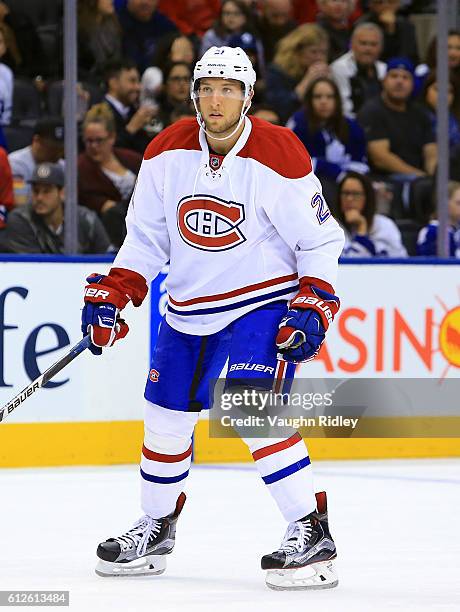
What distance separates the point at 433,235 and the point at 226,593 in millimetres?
3373

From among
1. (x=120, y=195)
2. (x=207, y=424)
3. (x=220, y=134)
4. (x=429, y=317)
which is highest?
(x=220, y=134)

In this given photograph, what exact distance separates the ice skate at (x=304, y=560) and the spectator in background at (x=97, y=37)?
3.64 m

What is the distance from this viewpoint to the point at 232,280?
11.2 feet

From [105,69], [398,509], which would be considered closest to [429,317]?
[398,509]

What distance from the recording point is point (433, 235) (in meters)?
6.39

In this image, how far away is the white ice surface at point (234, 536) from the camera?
3244 mm

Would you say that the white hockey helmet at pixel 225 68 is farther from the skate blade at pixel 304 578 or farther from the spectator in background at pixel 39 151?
the spectator in background at pixel 39 151

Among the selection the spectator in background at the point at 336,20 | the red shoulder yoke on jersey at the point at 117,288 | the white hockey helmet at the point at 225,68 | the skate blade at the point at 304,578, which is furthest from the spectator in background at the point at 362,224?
the skate blade at the point at 304,578

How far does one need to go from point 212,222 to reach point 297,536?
76cm

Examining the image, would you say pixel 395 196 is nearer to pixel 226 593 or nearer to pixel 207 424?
pixel 207 424

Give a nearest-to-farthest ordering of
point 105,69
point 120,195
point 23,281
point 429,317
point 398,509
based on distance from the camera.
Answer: point 398,509, point 23,281, point 429,317, point 120,195, point 105,69

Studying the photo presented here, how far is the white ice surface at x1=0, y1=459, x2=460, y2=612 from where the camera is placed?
3.24 m

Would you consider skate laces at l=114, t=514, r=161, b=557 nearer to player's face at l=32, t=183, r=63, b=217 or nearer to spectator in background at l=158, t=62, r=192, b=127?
player's face at l=32, t=183, r=63, b=217

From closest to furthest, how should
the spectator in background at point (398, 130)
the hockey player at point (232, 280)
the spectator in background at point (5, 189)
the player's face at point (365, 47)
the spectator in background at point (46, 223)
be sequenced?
the hockey player at point (232, 280) < the spectator in background at point (46, 223) < the spectator in background at point (5, 189) < the spectator in background at point (398, 130) < the player's face at point (365, 47)
